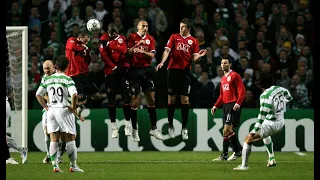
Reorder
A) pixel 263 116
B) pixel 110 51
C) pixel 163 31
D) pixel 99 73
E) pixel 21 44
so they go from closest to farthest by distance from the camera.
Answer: pixel 263 116
pixel 110 51
pixel 21 44
pixel 99 73
pixel 163 31

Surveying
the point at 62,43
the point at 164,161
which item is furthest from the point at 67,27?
the point at 164,161

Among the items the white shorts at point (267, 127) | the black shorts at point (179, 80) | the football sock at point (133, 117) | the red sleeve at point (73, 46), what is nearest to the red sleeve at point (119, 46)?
the red sleeve at point (73, 46)

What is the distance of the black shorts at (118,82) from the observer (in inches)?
767

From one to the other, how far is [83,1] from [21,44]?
4.84 meters

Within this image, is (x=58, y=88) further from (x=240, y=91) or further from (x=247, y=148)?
(x=240, y=91)

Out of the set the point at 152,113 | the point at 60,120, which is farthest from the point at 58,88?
the point at 152,113

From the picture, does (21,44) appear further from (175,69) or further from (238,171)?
(238,171)

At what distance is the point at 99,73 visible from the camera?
78.4 feet

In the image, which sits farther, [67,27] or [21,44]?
[67,27]

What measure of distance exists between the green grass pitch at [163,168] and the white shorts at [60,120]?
0.78 meters

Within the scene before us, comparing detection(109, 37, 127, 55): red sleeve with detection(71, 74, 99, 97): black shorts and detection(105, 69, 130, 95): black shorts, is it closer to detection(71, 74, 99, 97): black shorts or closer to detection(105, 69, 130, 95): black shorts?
detection(105, 69, 130, 95): black shorts

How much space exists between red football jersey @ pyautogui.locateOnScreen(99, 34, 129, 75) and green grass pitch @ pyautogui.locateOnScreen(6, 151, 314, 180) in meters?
2.10

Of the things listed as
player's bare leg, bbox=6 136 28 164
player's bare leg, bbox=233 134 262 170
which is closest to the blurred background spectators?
player's bare leg, bbox=6 136 28 164

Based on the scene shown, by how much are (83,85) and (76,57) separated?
2.07ft
